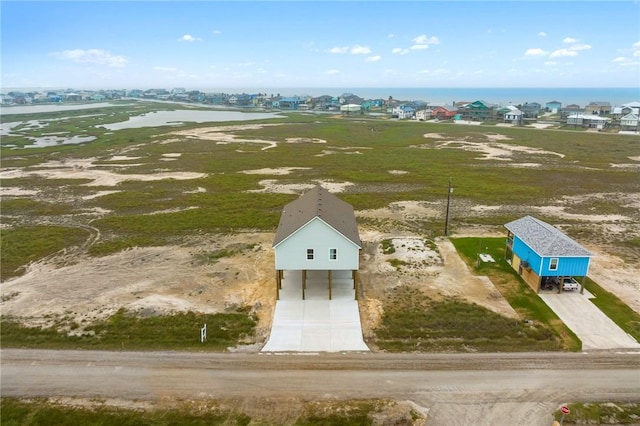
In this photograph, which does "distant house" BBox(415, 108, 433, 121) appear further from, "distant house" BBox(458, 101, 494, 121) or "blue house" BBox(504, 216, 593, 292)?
"blue house" BBox(504, 216, 593, 292)

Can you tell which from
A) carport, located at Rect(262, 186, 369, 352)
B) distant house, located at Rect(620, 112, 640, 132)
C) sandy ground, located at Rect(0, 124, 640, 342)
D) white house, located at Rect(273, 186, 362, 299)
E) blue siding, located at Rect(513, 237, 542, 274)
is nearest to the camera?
carport, located at Rect(262, 186, 369, 352)

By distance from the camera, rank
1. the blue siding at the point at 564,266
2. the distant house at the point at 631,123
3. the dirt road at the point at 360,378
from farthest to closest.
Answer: the distant house at the point at 631,123, the blue siding at the point at 564,266, the dirt road at the point at 360,378

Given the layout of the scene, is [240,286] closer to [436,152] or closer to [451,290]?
[451,290]

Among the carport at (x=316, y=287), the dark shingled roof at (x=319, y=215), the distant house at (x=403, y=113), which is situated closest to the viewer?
the carport at (x=316, y=287)

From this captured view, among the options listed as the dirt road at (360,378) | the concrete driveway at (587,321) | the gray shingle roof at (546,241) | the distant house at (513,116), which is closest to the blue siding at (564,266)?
the gray shingle roof at (546,241)

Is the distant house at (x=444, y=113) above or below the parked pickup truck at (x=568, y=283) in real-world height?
above

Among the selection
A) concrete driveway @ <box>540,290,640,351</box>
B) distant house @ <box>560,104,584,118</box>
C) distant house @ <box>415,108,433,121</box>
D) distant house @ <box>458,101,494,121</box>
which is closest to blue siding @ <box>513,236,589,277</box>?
concrete driveway @ <box>540,290,640,351</box>

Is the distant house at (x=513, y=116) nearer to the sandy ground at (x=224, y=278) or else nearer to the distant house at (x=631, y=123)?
the distant house at (x=631, y=123)
